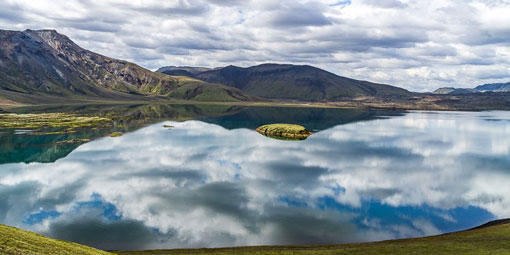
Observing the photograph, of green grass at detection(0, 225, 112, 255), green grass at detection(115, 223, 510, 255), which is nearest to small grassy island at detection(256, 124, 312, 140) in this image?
green grass at detection(115, 223, 510, 255)

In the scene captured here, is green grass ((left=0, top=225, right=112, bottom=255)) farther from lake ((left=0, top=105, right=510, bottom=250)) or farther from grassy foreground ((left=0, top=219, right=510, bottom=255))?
lake ((left=0, top=105, right=510, bottom=250))

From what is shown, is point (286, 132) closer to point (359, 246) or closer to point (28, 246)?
point (359, 246)

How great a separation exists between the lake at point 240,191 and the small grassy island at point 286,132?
28.5 m

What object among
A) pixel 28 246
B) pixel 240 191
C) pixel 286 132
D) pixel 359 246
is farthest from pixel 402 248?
pixel 286 132

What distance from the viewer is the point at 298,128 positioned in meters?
172

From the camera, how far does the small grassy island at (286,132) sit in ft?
536

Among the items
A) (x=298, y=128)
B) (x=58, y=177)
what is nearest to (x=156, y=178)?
(x=58, y=177)

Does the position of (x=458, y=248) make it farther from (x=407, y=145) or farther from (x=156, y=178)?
(x=407, y=145)

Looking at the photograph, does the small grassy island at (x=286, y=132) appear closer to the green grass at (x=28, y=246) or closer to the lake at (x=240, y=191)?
the lake at (x=240, y=191)

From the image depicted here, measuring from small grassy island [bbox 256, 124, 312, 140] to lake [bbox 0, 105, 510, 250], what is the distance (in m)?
28.5

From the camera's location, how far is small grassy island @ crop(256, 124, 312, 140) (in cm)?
16350

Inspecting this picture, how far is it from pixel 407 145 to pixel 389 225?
317 feet

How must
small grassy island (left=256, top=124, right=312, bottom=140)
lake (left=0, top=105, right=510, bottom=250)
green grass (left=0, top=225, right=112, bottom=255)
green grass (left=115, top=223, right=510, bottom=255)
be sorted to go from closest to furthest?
green grass (left=0, top=225, right=112, bottom=255), green grass (left=115, top=223, right=510, bottom=255), lake (left=0, top=105, right=510, bottom=250), small grassy island (left=256, top=124, right=312, bottom=140)

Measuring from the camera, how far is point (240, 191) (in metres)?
71.2
